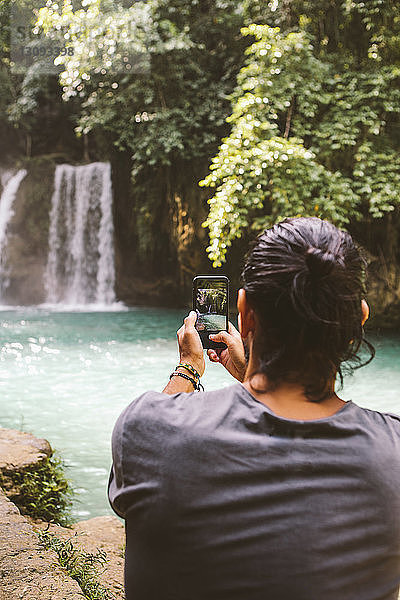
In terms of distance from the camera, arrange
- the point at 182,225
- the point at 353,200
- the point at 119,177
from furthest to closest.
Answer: the point at 119,177
the point at 182,225
the point at 353,200

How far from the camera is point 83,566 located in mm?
2178

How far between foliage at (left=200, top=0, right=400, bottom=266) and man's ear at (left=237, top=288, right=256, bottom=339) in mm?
6742

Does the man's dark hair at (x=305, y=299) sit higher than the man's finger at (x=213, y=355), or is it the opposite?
the man's dark hair at (x=305, y=299)

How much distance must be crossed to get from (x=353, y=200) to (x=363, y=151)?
2.87 feet

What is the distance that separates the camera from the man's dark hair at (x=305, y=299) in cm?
96

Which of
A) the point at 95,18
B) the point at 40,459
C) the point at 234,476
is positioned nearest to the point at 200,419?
the point at 234,476

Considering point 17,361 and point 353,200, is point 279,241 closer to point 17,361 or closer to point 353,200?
point 17,361

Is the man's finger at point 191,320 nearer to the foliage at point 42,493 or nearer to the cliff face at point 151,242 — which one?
the foliage at point 42,493

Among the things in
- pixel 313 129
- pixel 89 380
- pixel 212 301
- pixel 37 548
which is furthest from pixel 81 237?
pixel 212 301

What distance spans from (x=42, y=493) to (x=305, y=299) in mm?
2976

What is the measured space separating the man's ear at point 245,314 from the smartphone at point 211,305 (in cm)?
52

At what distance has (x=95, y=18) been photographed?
33.2 feet

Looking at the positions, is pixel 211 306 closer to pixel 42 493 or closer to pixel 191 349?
pixel 191 349

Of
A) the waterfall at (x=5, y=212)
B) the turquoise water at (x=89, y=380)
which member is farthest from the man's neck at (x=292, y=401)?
the waterfall at (x=5, y=212)
